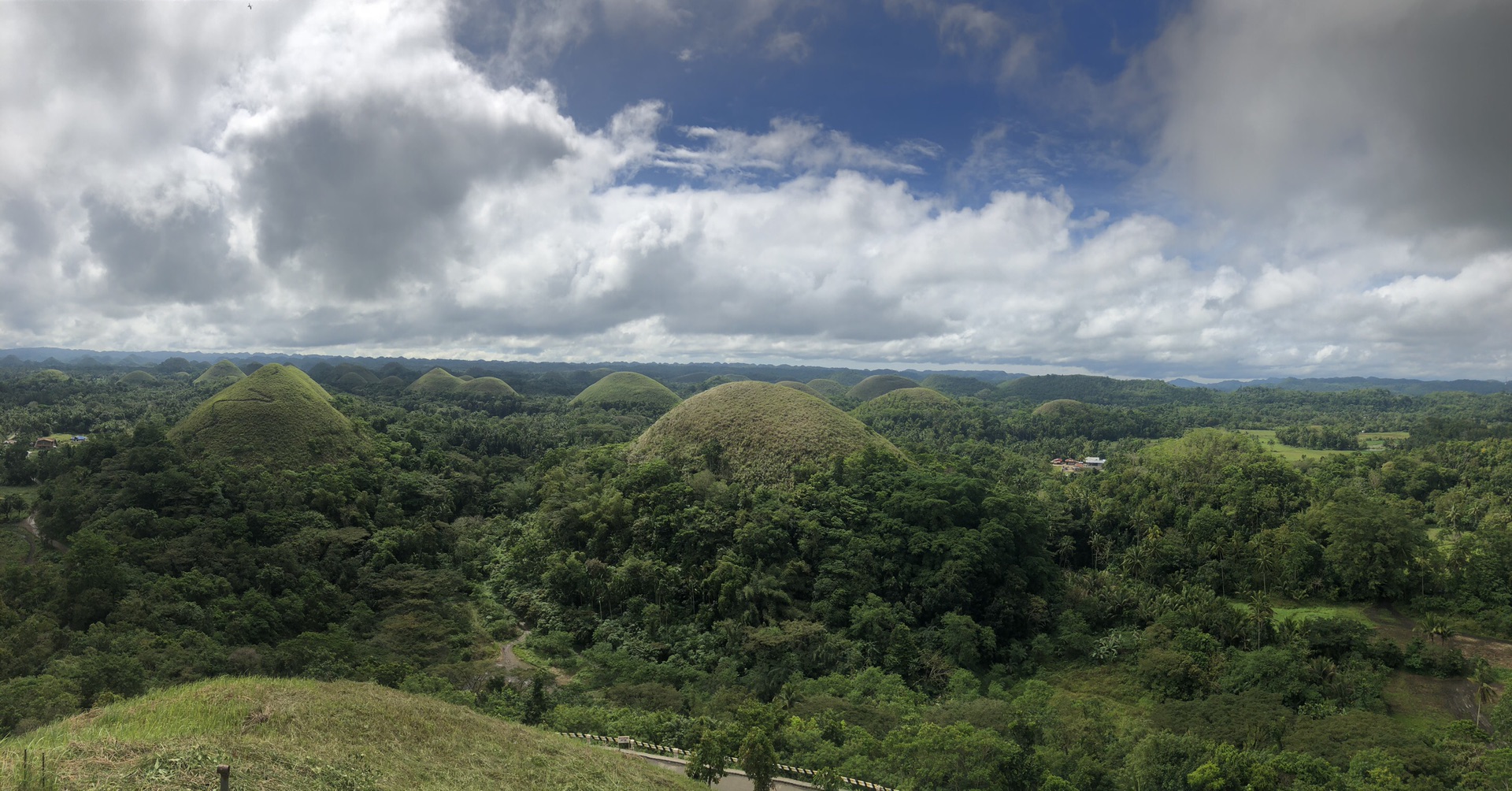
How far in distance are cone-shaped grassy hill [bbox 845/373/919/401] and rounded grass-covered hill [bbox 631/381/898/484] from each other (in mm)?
81232

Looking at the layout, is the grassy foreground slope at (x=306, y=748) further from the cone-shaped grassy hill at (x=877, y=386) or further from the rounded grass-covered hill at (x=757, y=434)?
the cone-shaped grassy hill at (x=877, y=386)

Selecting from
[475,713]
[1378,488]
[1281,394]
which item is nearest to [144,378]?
[475,713]

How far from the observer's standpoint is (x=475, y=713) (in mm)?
16844

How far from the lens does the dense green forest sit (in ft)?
62.3

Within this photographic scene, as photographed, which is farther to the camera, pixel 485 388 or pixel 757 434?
pixel 485 388

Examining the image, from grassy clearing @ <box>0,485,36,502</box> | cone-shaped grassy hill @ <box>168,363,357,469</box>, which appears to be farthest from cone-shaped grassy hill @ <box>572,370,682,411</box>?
grassy clearing @ <box>0,485,36,502</box>

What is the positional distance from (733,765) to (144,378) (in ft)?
441

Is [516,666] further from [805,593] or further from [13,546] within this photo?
[13,546]

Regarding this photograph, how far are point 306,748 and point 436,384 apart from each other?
111280 mm

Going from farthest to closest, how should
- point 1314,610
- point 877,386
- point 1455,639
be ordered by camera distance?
point 877,386
point 1314,610
point 1455,639

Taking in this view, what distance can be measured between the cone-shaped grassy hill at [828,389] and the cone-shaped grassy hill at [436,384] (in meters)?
64.2

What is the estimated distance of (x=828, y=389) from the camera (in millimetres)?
146375

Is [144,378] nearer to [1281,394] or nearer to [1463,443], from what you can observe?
[1463,443]

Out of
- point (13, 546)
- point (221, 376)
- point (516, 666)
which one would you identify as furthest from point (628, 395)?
point (516, 666)
